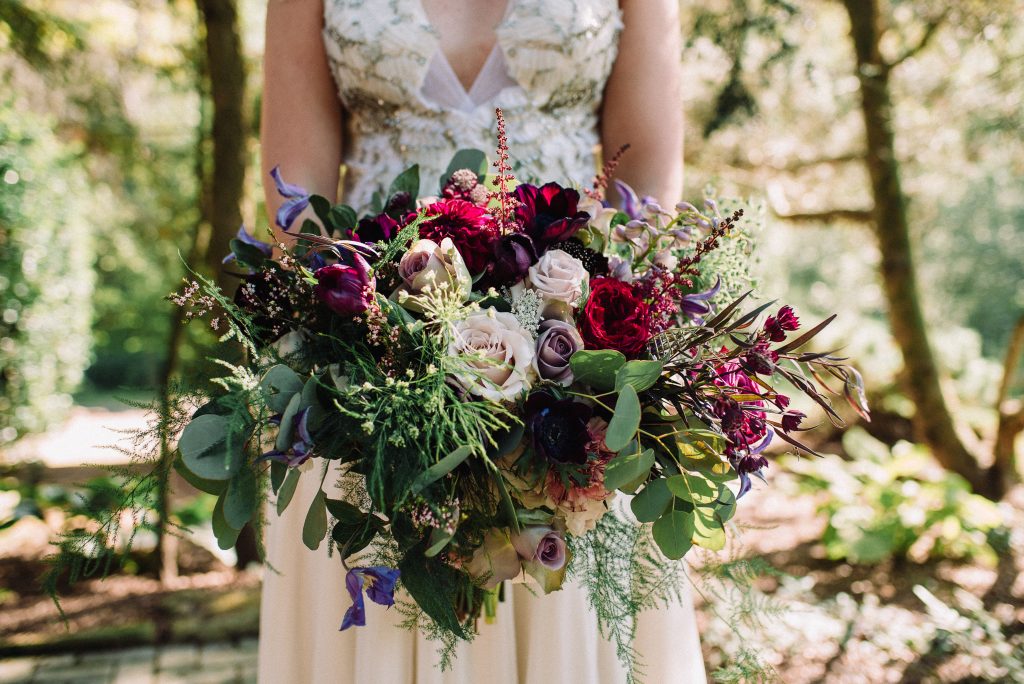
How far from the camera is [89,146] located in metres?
6.27

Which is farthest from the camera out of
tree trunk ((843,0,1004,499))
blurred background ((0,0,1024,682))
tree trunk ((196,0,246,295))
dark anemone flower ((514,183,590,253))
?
tree trunk ((843,0,1004,499))

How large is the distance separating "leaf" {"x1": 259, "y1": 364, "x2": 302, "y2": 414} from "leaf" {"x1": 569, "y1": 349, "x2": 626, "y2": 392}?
0.38 m

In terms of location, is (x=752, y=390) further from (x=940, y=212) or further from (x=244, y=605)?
(x=940, y=212)

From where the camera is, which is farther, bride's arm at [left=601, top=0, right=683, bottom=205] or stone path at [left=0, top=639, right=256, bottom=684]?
stone path at [left=0, top=639, right=256, bottom=684]

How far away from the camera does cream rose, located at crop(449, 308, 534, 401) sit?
1.04 metres

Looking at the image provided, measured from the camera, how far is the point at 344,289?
3.53 ft

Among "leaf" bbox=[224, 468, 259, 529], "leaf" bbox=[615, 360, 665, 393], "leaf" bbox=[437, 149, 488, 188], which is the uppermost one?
"leaf" bbox=[437, 149, 488, 188]

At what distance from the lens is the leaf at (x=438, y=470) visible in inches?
38.5

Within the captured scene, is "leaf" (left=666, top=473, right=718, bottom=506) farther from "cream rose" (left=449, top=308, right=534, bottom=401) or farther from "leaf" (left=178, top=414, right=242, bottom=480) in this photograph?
"leaf" (left=178, top=414, right=242, bottom=480)

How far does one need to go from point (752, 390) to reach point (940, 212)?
886cm

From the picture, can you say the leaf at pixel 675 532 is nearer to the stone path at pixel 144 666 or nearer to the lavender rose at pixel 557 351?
the lavender rose at pixel 557 351

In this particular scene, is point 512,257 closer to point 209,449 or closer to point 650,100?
point 209,449

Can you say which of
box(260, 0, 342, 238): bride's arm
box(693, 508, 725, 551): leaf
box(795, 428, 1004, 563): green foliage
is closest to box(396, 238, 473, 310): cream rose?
box(693, 508, 725, 551): leaf

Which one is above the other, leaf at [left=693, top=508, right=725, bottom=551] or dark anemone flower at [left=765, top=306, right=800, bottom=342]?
dark anemone flower at [left=765, top=306, right=800, bottom=342]
